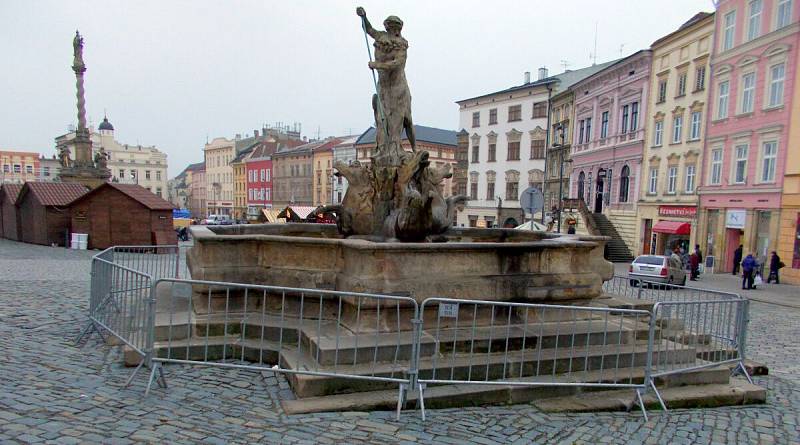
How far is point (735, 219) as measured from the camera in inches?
972

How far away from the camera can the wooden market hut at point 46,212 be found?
2269 centimetres

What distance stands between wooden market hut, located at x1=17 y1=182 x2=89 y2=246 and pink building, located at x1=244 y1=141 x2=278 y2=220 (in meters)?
56.9

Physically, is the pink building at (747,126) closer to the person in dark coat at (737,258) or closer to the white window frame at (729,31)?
the white window frame at (729,31)

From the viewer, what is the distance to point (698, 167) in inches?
1091

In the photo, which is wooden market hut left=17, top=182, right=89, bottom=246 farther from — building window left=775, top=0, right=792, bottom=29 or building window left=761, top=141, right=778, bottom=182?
building window left=775, top=0, right=792, bottom=29

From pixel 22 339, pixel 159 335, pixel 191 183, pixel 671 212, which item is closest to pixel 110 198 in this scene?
pixel 22 339

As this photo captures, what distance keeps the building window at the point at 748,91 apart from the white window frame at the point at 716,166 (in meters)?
2.30

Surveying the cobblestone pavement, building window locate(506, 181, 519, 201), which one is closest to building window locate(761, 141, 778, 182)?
the cobblestone pavement

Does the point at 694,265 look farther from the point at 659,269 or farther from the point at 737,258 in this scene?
the point at 659,269

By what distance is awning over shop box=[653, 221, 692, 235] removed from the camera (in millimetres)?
27875

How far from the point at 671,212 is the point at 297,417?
97.8 ft

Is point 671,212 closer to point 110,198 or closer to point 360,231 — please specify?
point 360,231

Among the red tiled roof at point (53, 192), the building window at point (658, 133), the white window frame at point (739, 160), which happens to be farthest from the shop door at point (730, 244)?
the red tiled roof at point (53, 192)

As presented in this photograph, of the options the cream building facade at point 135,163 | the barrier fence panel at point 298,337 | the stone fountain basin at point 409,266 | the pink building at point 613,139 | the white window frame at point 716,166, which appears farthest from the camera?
the cream building facade at point 135,163
